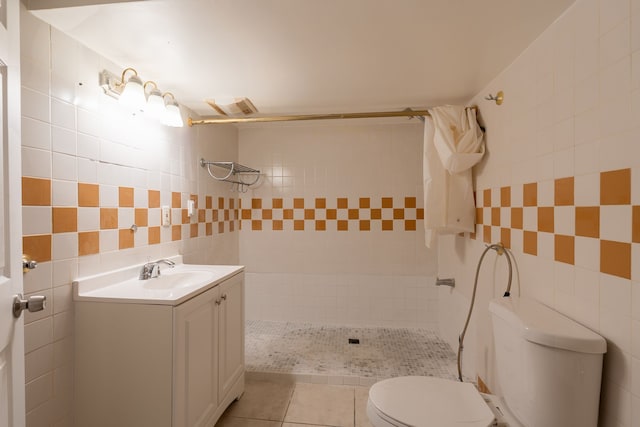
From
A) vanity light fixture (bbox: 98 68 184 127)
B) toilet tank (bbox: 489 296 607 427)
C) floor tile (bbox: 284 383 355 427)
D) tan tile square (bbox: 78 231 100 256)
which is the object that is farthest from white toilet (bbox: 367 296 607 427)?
vanity light fixture (bbox: 98 68 184 127)

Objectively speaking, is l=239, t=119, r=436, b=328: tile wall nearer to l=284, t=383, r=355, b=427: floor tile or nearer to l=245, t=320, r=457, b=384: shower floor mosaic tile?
l=245, t=320, r=457, b=384: shower floor mosaic tile

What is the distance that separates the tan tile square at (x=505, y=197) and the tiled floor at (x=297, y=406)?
1.42 meters

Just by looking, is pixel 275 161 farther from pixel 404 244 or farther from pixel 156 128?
pixel 404 244

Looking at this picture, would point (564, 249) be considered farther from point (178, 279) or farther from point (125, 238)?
point (125, 238)

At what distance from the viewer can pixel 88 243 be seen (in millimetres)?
1344

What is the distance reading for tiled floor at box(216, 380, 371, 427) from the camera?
1.65 m

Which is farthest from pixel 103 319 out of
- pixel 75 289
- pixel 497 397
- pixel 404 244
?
pixel 404 244

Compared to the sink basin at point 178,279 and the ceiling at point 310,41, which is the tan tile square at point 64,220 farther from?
the ceiling at point 310,41

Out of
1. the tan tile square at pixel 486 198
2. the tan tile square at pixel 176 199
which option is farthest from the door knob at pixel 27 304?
the tan tile square at pixel 486 198

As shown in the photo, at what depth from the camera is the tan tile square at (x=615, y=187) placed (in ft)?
2.85

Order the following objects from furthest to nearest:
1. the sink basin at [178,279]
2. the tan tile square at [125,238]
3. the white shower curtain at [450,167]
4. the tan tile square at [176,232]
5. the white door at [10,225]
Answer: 1. the tan tile square at [176,232]
2. the white shower curtain at [450,167]
3. the sink basin at [178,279]
4. the tan tile square at [125,238]
5. the white door at [10,225]

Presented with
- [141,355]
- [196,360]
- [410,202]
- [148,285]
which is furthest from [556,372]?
[410,202]

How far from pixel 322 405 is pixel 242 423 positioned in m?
0.47

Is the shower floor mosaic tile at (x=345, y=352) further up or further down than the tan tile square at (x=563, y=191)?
further down
